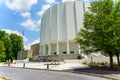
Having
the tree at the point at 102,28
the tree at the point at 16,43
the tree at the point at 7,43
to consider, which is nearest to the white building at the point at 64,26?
the tree at the point at 7,43

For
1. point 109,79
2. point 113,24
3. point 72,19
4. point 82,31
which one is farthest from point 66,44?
point 109,79

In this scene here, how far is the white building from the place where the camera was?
189 ft

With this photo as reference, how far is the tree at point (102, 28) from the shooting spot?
24.7 meters

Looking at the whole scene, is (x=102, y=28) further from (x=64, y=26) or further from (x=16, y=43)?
(x=16, y=43)

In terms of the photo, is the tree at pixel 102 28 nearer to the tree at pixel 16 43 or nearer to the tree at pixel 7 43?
the tree at pixel 7 43

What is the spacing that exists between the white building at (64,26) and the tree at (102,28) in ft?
94.7

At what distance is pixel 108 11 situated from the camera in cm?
2727

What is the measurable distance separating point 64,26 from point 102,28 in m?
33.2

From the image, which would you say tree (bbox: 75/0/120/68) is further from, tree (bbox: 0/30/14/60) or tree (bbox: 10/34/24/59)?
tree (bbox: 10/34/24/59)

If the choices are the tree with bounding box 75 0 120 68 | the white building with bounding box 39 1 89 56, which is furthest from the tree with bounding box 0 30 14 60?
the tree with bounding box 75 0 120 68

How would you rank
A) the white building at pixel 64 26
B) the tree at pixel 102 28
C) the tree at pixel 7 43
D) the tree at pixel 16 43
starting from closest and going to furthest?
the tree at pixel 102 28
the white building at pixel 64 26
the tree at pixel 7 43
the tree at pixel 16 43

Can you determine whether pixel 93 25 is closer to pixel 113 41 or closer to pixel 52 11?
pixel 113 41

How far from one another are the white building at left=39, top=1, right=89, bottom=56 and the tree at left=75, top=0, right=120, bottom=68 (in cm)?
2887

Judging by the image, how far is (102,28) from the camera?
25297 mm
